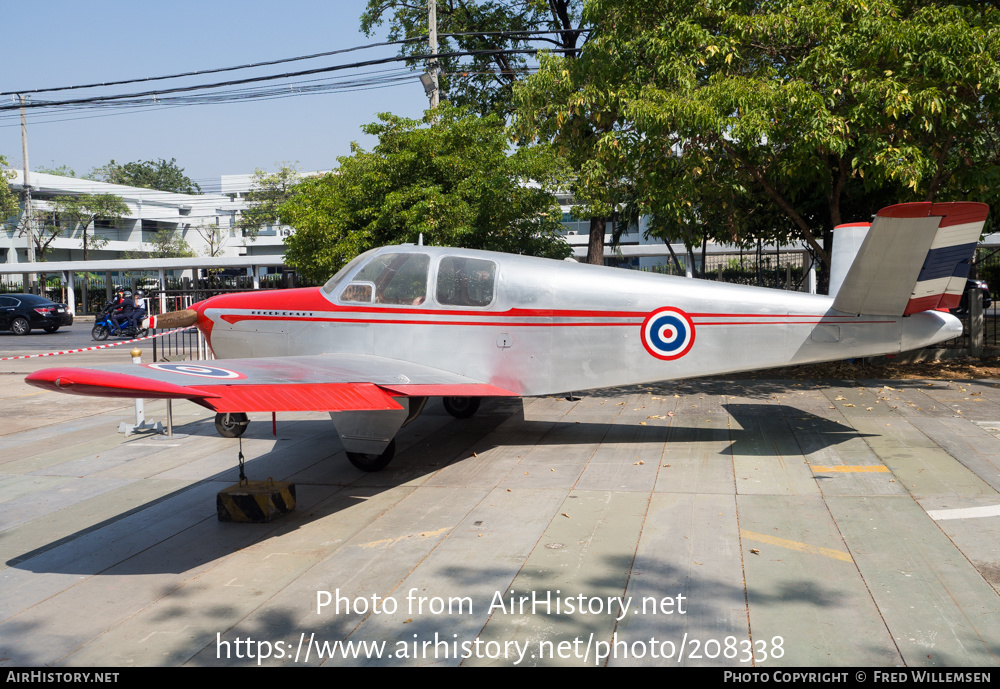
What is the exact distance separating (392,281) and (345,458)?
2033 mm

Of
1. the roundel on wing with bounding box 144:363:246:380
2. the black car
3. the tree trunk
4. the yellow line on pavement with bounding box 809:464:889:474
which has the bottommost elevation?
A: the yellow line on pavement with bounding box 809:464:889:474

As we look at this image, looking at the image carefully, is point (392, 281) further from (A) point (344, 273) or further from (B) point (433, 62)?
(B) point (433, 62)

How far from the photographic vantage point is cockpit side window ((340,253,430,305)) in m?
7.62

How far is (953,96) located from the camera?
31.9 ft

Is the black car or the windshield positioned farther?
the black car

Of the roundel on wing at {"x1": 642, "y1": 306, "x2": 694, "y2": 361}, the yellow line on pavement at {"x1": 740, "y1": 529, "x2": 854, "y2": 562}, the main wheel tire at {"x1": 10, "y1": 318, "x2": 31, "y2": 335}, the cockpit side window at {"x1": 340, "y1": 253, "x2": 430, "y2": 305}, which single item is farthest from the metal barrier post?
the main wheel tire at {"x1": 10, "y1": 318, "x2": 31, "y2": 335}

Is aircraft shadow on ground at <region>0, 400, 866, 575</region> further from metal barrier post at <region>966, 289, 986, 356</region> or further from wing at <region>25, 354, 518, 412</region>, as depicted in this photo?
metal barrier post at <region>966, 289, 986, 356</region>

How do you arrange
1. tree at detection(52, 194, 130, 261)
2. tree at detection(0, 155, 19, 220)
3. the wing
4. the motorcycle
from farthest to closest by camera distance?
tree at detection(52, 194, 130, 261)
tree at detection(0, 155, 19, 220)
the motorcycle
the wing

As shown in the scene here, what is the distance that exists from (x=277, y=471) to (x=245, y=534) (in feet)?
6.13

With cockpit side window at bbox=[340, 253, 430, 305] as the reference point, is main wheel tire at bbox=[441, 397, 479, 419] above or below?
below

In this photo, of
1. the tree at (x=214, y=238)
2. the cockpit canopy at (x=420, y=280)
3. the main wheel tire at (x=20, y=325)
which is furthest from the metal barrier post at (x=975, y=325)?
the tree at (x=214, y=238)

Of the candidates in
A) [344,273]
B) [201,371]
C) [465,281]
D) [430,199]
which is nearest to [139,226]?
[430,199]

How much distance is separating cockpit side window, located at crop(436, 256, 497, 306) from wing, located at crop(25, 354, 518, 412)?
0.80m
